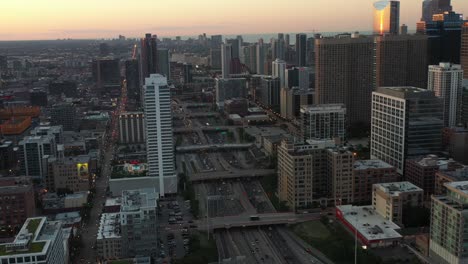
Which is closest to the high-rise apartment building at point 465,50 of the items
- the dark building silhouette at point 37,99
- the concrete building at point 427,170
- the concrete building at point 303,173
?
the concrete building at point 427,170

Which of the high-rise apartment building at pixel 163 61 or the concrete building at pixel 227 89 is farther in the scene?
the high-rise apartment building at pixel 163 61

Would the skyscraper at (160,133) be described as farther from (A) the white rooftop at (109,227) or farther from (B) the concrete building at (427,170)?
(B) the concrete building at (427,170)

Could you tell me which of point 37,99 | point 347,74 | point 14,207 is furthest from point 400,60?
point 37,99

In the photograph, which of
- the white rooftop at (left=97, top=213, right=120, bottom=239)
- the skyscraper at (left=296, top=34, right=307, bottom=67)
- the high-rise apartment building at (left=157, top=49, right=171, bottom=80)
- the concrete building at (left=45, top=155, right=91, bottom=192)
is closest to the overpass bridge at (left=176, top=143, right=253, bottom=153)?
the concrete building at (left=45, top=155, right=91, bottom=192)

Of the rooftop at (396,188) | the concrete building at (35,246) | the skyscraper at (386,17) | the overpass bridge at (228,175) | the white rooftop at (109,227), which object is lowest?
the overpass bridge at (228,175)

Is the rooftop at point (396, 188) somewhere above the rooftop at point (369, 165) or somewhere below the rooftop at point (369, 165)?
below

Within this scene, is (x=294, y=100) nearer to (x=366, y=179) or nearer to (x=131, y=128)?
(x=131, y=128)
